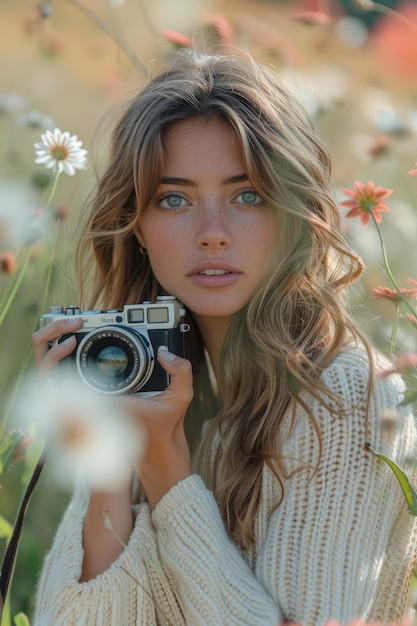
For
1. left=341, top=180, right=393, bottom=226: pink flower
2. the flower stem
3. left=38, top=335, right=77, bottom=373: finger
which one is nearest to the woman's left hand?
left=38, top=335, right=77, bottom=373: finger

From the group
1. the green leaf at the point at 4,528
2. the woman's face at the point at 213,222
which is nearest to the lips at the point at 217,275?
the woman's face at the point at 213,222

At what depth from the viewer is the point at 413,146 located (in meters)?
1.81

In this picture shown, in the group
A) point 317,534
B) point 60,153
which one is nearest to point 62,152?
point 60,153

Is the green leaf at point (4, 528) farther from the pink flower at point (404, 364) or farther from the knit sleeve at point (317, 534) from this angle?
the pink flower at point (404, 364)

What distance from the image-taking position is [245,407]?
1.53 meters

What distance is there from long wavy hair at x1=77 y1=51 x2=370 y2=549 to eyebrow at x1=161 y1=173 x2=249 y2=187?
0.04 feet

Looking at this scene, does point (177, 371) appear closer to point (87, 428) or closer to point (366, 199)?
point (87, 428)

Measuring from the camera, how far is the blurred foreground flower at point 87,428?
137 centimetres

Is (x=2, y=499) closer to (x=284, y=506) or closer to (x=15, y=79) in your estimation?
(x=284, y=506)

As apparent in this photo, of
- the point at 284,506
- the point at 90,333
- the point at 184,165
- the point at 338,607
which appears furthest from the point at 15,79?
the point at 338,607

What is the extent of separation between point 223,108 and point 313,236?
0.74 feet

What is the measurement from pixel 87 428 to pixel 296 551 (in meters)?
0.33

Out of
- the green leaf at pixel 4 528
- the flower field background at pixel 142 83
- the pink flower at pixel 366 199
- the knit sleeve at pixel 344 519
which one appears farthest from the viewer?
the flower field background at pixel 142 83

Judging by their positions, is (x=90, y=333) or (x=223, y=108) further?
(x=223, y=108)
